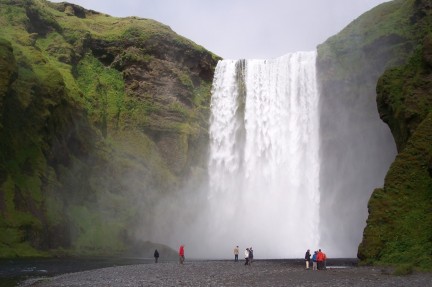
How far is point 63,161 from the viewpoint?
5931 centimetres

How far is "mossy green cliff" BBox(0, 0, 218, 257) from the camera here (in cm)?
5128

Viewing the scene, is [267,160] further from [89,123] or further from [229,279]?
[229,279]

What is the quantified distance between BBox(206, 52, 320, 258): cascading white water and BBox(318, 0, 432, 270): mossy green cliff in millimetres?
2151

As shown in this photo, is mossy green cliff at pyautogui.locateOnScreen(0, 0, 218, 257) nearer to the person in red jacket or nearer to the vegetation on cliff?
the person in red jacket

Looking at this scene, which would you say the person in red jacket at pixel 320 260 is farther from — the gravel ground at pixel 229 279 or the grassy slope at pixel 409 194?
the gravel ground at pixel 229 279

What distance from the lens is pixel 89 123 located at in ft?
217

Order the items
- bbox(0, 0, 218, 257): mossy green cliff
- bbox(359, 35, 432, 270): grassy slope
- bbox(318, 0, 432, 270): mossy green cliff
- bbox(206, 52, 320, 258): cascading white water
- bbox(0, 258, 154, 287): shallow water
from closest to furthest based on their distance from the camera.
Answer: bbox(0, 258, 154, 287): shallow water → bbox(359, 35, 432, 270): grassy slope → bbox(318, 0, 432, 270): mossy green cliff → bbox(0, 0, 218, 257): mossy green cliff → bbox(206, 52, 320, 258): cascading white water

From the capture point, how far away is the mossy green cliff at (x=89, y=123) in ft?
168

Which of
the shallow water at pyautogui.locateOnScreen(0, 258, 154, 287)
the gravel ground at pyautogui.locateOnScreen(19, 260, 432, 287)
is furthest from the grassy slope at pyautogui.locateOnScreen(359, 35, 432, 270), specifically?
the shallow water at pyautogui.locateOnScreen(0, 258, 154, 287)

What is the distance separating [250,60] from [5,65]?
124 feet

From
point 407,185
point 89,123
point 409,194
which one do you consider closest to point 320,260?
point 409,194

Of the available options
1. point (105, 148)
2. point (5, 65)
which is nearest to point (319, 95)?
point (105, 148)

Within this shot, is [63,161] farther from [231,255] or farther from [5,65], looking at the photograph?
[231,255]

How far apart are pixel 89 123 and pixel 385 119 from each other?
37.5 meters
